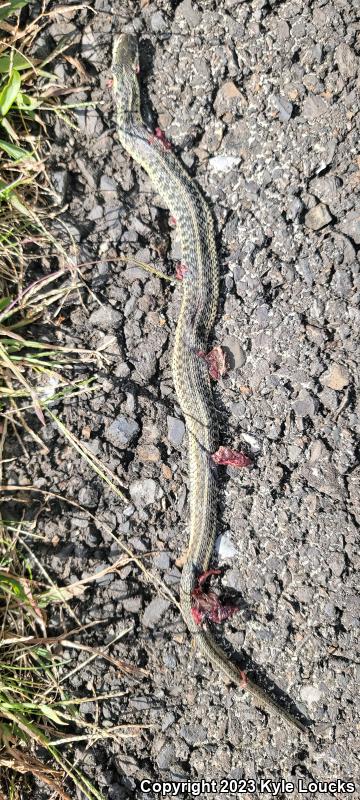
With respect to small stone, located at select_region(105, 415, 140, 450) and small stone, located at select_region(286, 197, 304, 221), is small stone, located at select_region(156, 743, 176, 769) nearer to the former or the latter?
small stone, located at select_region(105, 415, 140, 450)

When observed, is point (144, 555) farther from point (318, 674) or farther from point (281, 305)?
point (281, 305)

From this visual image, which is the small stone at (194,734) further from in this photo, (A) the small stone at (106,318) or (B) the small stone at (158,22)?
(B) the small stone at (158,22)

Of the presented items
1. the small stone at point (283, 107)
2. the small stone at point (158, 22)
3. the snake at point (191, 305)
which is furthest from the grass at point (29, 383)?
the small stone at point (283, 107)

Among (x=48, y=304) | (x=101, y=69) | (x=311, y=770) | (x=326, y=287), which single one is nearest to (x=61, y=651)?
(x=311, y=770)

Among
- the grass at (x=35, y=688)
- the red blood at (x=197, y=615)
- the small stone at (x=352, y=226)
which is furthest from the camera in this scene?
the small stone at (x=352, y=226)

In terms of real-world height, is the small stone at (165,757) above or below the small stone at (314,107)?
below

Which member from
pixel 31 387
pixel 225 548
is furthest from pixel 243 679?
pixel 31 387
